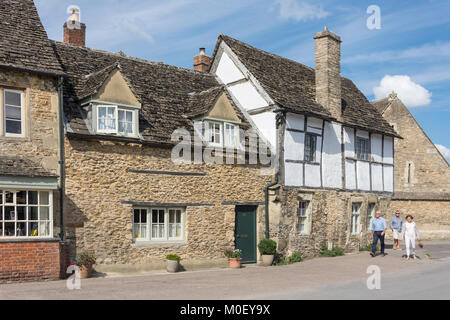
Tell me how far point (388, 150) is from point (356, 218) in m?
4.46

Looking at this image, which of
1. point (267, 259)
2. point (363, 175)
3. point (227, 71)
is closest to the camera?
point (267, 259)

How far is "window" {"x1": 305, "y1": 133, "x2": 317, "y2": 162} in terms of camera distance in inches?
827

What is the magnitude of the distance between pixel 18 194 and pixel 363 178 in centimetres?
1563

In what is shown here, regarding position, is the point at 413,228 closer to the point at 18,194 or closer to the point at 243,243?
the point at 243,243

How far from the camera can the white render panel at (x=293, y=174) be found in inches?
782

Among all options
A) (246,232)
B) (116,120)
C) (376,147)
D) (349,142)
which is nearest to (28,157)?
(116,120)

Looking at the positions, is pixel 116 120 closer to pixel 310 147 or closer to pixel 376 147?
pixel 310 147

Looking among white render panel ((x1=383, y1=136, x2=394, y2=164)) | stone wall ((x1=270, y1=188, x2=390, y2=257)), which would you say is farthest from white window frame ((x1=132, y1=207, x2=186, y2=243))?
white render panel ((x1=383, y1=136, x2=394, y2=164))

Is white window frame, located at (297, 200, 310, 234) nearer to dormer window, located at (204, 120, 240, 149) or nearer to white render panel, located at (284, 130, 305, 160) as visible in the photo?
white render panel, located at (284, 130, 305, 160)

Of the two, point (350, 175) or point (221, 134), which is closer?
point (221, 134)

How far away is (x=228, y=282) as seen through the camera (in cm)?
1338

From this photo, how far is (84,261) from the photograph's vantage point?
14102mm

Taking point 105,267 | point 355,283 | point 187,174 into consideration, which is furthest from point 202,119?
point 355,283

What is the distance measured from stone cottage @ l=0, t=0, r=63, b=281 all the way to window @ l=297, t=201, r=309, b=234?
9940mm
